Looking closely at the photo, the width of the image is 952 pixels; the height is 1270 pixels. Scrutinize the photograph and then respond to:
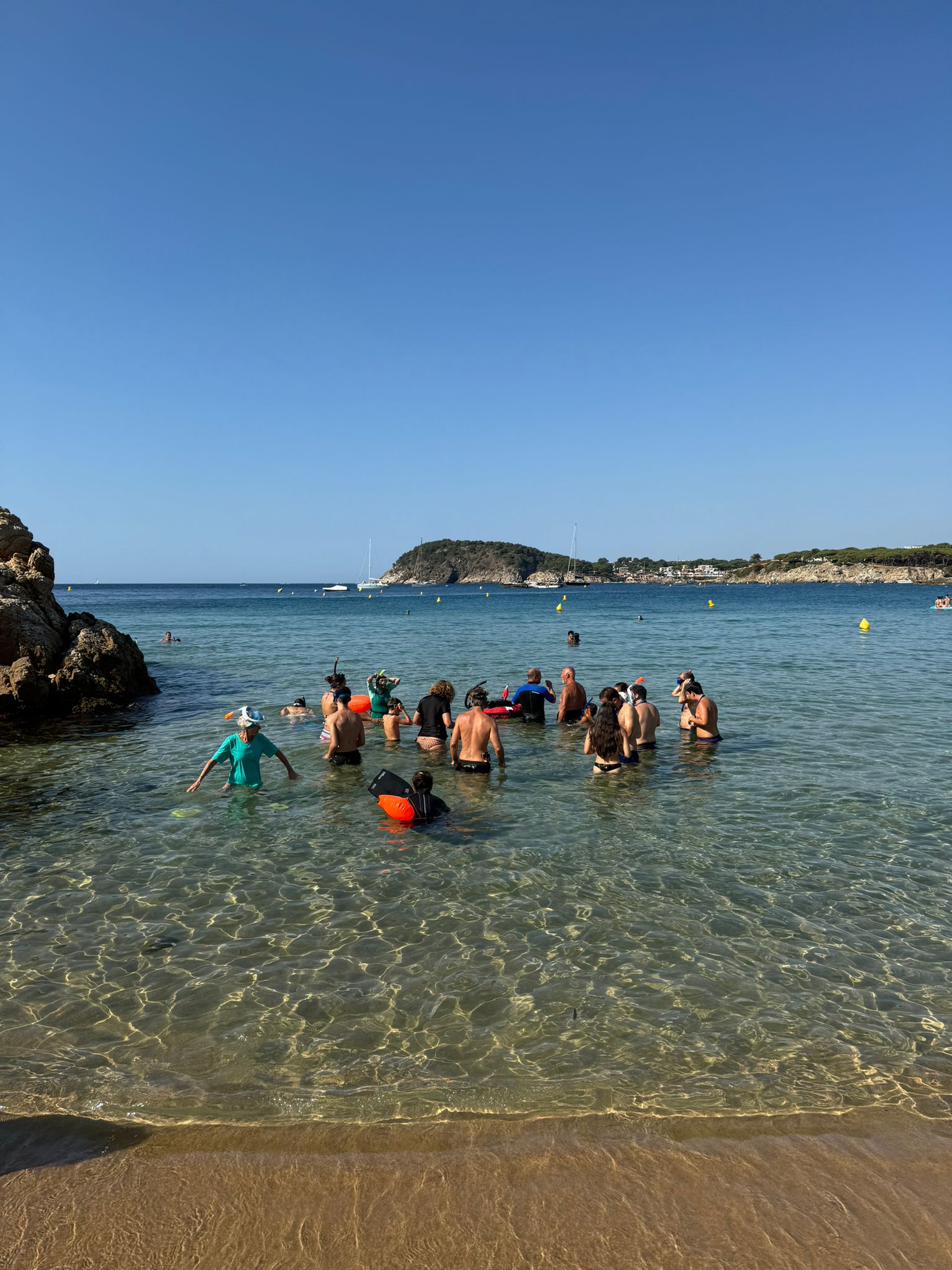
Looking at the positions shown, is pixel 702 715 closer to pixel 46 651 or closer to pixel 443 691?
pixel 443 691

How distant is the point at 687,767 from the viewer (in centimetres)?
1317

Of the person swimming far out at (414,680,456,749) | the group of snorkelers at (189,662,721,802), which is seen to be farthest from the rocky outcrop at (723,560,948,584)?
the person swimming far out at (414,680,456,749)

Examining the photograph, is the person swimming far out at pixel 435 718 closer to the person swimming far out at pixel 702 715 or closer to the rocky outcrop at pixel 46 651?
the person swimming far out at pixel 702 715

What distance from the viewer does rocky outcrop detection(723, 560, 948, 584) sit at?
156 meters

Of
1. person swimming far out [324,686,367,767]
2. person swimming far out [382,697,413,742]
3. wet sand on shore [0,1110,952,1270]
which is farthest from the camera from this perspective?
person swimming far out [382,697,413,742]

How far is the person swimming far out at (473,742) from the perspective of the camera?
41.2 feet

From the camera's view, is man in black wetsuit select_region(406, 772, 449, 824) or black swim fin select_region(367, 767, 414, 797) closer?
man in black wetsuit select_region(406, 772, 449, 824)

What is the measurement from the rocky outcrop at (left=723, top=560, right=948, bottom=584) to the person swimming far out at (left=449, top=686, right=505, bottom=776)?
170978 millimetres

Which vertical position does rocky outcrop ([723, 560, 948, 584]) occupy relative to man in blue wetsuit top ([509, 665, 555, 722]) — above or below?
above

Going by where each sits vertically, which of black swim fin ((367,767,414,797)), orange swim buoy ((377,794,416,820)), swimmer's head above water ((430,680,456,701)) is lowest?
orange swim buoy ((377,794,416,820))

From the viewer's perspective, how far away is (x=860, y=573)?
A: 17312cm

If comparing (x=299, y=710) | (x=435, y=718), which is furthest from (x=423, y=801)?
(x=299, y=710)

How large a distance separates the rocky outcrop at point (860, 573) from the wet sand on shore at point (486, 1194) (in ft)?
581

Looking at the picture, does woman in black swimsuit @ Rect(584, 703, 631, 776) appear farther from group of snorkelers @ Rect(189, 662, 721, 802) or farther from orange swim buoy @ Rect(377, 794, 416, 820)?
orange swim buoy @ Rect(377, 794, 416, 820)
